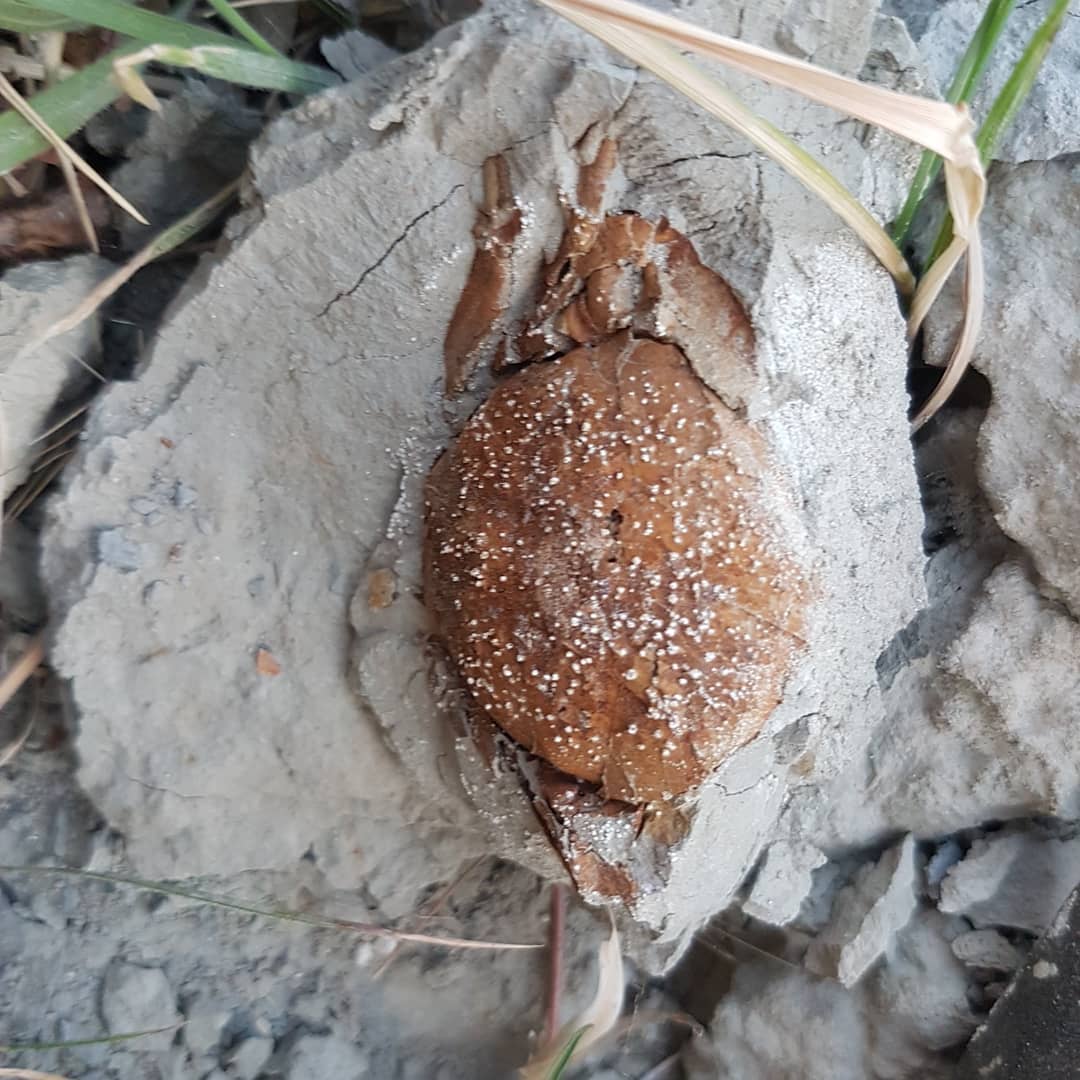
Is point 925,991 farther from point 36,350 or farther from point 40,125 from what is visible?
point 40,125

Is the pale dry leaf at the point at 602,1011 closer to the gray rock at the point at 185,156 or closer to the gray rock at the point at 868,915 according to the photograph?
the gray rock at the point at 868,915

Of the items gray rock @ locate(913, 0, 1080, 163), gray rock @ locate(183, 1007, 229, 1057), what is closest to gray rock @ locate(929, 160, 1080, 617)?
gray rock @ locate(913, 0, 1080, 163)

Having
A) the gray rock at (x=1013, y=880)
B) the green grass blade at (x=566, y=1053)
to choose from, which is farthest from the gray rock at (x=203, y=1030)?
the gray rock at (x=1013, y=880)

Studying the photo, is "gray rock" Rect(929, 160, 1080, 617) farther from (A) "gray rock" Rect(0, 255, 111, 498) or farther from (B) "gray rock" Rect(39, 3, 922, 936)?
(A) "gray rock" Rect(0, 255, 111, 498)

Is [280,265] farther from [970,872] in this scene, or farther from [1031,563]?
[970,872]

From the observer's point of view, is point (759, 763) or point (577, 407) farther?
point (759, 763)

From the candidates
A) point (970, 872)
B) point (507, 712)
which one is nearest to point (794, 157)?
point (507, 712)
